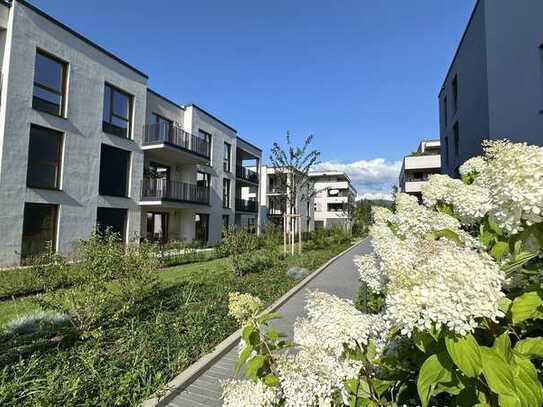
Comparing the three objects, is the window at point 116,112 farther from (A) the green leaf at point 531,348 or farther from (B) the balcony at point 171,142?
(A) the green leaf at point 531,348

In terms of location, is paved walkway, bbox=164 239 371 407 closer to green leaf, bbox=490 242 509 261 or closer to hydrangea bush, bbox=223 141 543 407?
hydrangea bush, bbox=223 141 543 407

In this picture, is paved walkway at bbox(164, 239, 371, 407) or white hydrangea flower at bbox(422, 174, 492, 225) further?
paved walkway at bbox(164, 239, 371, 407)

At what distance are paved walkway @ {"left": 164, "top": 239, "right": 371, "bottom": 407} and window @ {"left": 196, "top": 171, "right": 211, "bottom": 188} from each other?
1511 centimetres

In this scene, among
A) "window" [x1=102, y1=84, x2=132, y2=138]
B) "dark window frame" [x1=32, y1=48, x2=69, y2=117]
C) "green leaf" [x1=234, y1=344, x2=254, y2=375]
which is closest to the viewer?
"green leaf" [x1=234, y1=344, x2=254, y2=375]

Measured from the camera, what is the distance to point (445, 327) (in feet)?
3.36

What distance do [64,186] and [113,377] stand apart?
1280 cm

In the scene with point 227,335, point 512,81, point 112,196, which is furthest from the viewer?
point 112,196

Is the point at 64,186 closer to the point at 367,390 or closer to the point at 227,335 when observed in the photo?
the point at 227,335

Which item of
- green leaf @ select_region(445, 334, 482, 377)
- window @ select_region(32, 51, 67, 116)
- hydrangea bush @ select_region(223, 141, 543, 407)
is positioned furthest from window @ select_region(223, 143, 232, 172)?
green leaf @ select_region(445, 334, 482, 377)

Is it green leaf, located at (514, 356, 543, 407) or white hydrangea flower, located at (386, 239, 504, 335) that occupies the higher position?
white hydrangea flower, located at (386, 239, 504, 335)

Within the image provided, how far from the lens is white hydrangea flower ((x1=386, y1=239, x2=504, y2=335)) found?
Result: 97 centimetres

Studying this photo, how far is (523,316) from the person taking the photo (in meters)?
1.07

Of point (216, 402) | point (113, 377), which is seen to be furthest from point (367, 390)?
point (113, 377)

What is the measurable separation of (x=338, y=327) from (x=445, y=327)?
1.60 feet
